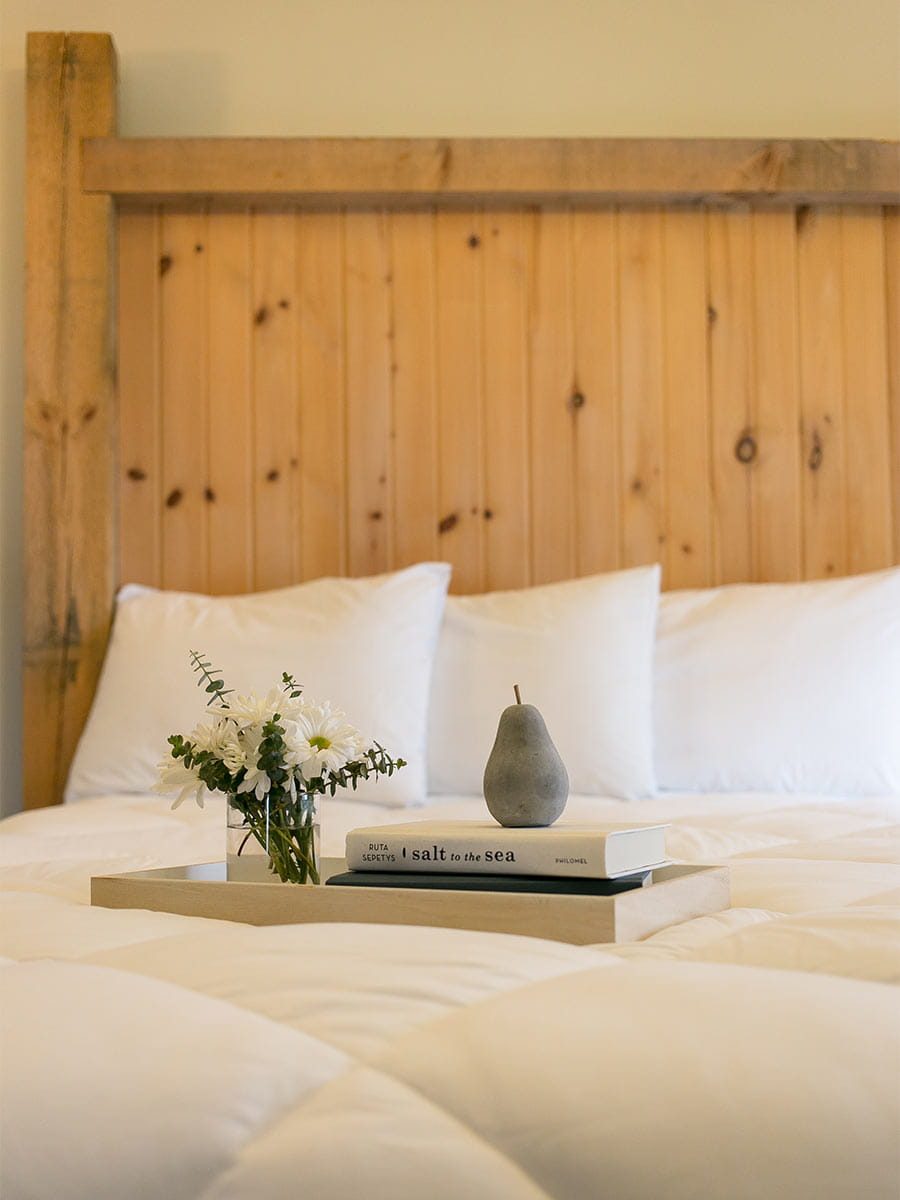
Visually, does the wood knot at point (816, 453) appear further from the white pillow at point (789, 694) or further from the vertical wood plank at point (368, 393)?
the vertical wood plank at point (368, 393)

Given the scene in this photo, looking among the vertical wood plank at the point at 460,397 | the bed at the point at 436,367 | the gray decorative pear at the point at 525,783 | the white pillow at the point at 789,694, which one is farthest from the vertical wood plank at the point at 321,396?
the gray decorative pear at the point at 525,783

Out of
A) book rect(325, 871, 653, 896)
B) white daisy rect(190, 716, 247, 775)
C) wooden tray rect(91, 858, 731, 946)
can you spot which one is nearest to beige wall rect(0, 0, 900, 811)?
white daisy rect(190, 716, 247, 775)

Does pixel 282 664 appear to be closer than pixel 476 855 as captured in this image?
No

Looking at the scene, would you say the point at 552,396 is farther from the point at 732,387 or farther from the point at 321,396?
the point at 321,396

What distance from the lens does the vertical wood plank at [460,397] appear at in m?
2.80

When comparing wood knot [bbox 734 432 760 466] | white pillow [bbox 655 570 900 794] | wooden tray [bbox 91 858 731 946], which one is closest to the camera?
wooden tray [bbox 91 858 731 946]

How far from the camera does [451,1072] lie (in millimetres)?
634

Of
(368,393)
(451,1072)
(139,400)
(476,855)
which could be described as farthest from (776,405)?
(451,1072)

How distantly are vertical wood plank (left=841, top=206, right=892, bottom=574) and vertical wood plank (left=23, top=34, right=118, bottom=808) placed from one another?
1.61 m

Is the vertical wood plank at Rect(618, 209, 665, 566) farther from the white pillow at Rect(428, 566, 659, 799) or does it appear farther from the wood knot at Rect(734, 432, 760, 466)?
the white pillow at Rect(428, 566, 659, 799)

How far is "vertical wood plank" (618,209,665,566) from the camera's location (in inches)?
110

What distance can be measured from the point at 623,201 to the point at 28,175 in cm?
130

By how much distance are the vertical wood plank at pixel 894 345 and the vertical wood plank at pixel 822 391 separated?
104 millimetres

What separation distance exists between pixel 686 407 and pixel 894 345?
0.48 m
